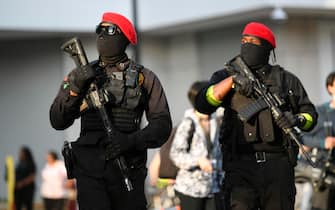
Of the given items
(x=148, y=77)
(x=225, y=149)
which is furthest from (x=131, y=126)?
(x=225, y=149)

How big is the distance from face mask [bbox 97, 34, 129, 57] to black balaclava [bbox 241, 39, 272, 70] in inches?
39.7

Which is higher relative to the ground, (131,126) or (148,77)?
(148,77)

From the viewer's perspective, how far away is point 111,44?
4855mm

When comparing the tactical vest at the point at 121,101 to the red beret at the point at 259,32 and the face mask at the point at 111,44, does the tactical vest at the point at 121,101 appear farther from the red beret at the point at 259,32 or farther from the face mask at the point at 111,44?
the red beret at the point at 259,32

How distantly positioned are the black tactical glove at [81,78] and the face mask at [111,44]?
0.81 ft

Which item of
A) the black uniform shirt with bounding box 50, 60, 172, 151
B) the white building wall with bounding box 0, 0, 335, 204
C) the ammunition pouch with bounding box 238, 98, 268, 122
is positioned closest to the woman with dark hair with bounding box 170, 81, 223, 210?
the ammunition pouch with bounding box 238, 98, 268, 122

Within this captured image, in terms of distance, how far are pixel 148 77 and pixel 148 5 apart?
36.6ft

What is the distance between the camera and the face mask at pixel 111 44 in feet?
15.9

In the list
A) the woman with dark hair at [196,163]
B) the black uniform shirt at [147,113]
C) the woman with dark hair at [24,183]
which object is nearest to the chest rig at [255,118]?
the black uniform shirt at [147,113]

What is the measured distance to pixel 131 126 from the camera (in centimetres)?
484

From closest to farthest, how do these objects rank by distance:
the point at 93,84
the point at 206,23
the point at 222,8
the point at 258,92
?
the point at 93,84, the point at 258,92, the point at 222,8, the point at 206,23

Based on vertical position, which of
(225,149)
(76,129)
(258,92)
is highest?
(258,92)

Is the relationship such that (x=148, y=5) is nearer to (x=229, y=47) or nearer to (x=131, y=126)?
(x=229, y=47)

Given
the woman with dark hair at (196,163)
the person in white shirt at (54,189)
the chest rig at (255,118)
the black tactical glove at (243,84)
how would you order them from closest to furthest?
the black tactical glove at (243,84) → the chest rig at (255,118) → the woman with dark hair at (196,163) → the person in white shirt at (54,189)
